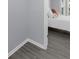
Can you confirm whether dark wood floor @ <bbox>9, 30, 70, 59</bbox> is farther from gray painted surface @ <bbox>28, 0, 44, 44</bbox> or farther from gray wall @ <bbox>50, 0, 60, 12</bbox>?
gray wall @ <bbox>50, 0, 60, 12</bbox>

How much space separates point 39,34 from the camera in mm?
3164

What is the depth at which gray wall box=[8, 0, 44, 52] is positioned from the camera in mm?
2672

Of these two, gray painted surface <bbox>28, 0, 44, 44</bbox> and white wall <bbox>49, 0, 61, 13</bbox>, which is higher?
white wall <bbox>49, 0, 61, 13</bbox>

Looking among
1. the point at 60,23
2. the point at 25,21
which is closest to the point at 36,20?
the point at 25,21

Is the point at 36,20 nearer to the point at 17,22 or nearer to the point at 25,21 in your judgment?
the point at 25,21

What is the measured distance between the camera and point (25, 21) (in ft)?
10.9

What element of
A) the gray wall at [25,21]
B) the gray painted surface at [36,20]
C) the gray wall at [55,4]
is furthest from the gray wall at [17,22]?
the gray wall at [55,4]

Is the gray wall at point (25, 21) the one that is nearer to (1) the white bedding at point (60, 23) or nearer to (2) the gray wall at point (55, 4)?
(1) the white bedding at point (60, 23)

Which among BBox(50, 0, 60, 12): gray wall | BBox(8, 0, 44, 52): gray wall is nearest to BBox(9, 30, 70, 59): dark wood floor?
BBox(8, 0, 44, 52): gray wall

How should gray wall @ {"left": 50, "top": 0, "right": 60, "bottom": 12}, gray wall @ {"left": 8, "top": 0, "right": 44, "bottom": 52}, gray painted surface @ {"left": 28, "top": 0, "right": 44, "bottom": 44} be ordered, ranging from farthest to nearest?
gray wall @ {"left": 50, "top": 0, "right": 60, "bottom": 12}, gray painted surface @ {"left": 28, "top": 0, "right": 44, "bottom": 44}, gray wall @ {"left": 8, "top": 0, "right": 44, "bottom": 52}

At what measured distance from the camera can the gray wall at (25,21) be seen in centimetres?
267
